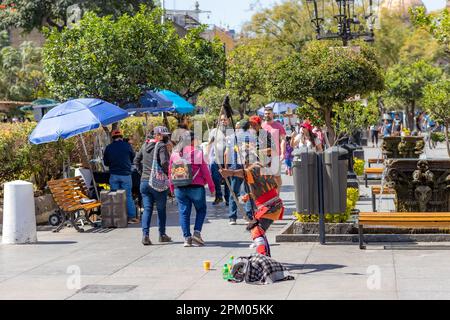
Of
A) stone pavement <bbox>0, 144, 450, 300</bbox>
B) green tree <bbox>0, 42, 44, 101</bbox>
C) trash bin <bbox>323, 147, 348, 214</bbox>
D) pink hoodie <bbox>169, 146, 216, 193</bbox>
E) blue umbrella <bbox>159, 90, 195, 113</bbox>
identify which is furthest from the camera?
green tree <bbox>0, 42, 44, 101</bbox>

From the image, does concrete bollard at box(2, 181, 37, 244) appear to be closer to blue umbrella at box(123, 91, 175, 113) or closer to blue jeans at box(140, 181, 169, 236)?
blue jeans at box(140, 181, 169, 236)

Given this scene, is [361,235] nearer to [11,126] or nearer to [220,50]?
[11,126]

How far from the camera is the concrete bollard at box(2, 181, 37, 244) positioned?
13297mm

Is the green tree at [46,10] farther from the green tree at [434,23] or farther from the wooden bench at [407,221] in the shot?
the wooden bench at [407,221]

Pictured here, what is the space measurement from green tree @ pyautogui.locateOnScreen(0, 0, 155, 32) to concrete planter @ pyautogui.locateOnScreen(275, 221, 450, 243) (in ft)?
110

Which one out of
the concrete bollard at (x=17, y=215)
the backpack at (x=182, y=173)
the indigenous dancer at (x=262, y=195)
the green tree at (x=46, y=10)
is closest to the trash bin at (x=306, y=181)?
the backpack at (x=182, y=173)

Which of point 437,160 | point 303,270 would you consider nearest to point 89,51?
point 437,160

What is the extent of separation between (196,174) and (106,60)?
23.7ft

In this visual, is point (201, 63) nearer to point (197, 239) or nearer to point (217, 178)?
point (217, 178)

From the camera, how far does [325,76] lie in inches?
770

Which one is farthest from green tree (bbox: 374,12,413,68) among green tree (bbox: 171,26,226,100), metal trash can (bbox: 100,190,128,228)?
metal trash can (bbox: 100,190,128,228)

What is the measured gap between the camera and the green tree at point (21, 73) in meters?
62.8

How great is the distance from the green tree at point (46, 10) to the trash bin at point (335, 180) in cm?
3427

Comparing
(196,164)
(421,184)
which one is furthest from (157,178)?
(421,184)
